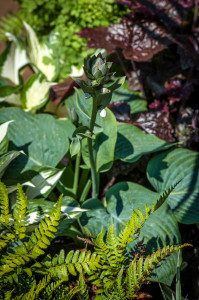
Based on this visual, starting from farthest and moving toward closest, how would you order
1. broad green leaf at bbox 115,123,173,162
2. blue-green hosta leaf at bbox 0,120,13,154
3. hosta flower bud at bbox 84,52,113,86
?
broad green leaf at bbox 115,123,173,162 → blue-green hosta leaf at bbox 0,120,13,154 → hosta flower bud at bbox 84,52,113,86

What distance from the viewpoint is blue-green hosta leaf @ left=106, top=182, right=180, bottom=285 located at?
1152mm

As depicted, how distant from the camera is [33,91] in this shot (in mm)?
1853

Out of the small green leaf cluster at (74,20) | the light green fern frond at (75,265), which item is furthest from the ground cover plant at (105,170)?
the small green leaf cluster at (74,20)

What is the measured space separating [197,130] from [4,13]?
2.11 metres

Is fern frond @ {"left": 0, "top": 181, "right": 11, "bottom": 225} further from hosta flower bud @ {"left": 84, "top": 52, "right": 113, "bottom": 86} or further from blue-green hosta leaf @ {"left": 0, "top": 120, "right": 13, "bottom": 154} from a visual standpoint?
hosta flower bud @ {"left": 84, "top": 52, "right": 113, "bottom": 86}

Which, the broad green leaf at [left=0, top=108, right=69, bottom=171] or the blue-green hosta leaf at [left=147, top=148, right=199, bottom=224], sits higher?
the broad green leaf at [left=0, top=108, right=69, bottom=171]

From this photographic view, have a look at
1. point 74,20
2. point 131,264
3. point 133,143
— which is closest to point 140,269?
point 131,264

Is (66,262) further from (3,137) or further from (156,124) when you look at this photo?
(156,124)

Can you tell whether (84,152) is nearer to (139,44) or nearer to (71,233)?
(71,233)

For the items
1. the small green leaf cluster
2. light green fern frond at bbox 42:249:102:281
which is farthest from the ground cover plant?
the small green leaf cluster

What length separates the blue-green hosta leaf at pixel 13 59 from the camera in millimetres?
1926

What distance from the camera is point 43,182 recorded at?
1312 mm

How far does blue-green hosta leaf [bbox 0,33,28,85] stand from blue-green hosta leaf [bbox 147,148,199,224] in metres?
1.07

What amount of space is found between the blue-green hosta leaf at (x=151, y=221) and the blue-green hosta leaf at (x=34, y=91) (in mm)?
803
